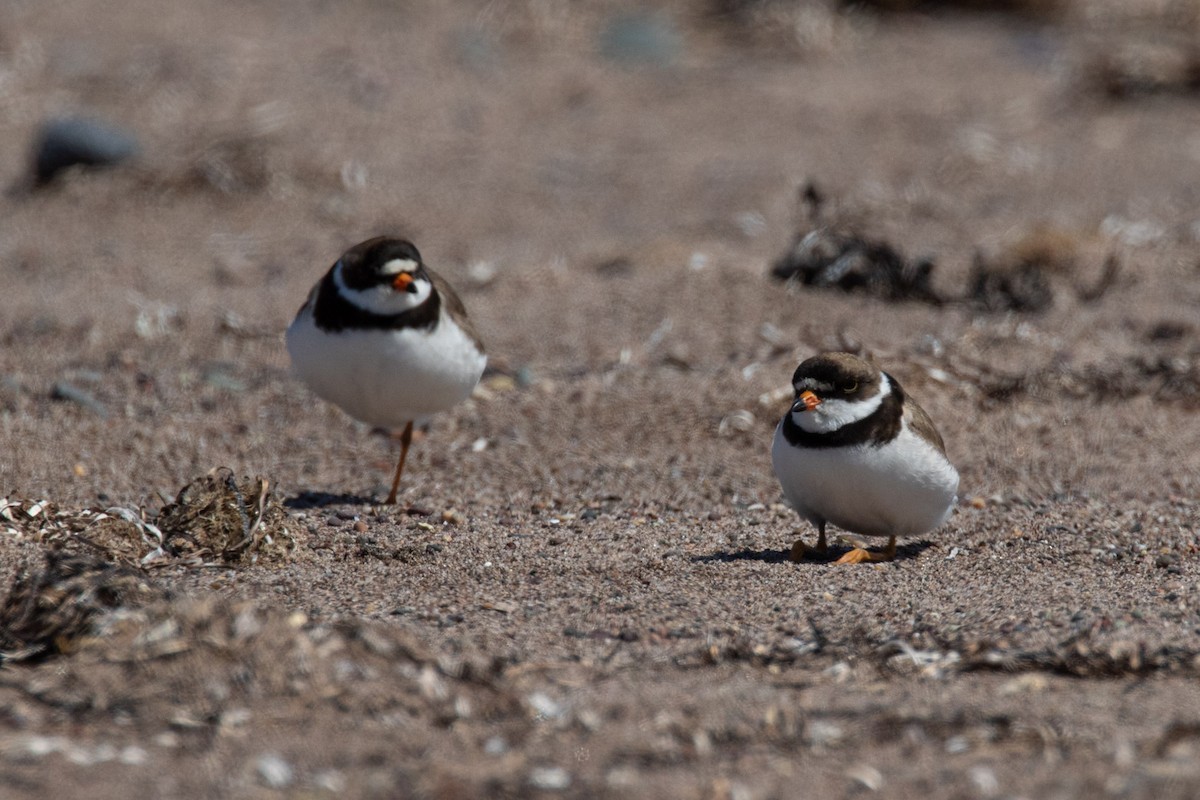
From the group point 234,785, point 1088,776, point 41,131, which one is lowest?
point 234,785

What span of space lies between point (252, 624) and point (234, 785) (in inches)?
26.9

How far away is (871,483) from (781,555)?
57cm

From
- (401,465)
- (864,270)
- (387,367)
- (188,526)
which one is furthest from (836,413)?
(864,270)

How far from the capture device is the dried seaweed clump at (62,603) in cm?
403

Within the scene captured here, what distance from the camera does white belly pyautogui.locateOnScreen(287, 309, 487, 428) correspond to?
570cm

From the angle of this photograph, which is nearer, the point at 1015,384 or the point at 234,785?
the point at 234,785

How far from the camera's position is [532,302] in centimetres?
854

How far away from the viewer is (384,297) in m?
5.68

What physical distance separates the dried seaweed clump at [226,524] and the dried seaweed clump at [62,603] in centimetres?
81

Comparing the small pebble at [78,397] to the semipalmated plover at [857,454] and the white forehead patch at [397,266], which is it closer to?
the white forehead patch at [397,266]

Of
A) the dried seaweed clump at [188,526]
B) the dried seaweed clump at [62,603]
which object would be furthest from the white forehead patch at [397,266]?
the dried seaweed clump at [62,603]

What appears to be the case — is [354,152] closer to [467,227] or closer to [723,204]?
[467,227]

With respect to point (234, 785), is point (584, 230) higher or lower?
higher

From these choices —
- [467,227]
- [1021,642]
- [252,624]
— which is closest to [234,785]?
[252,624]
